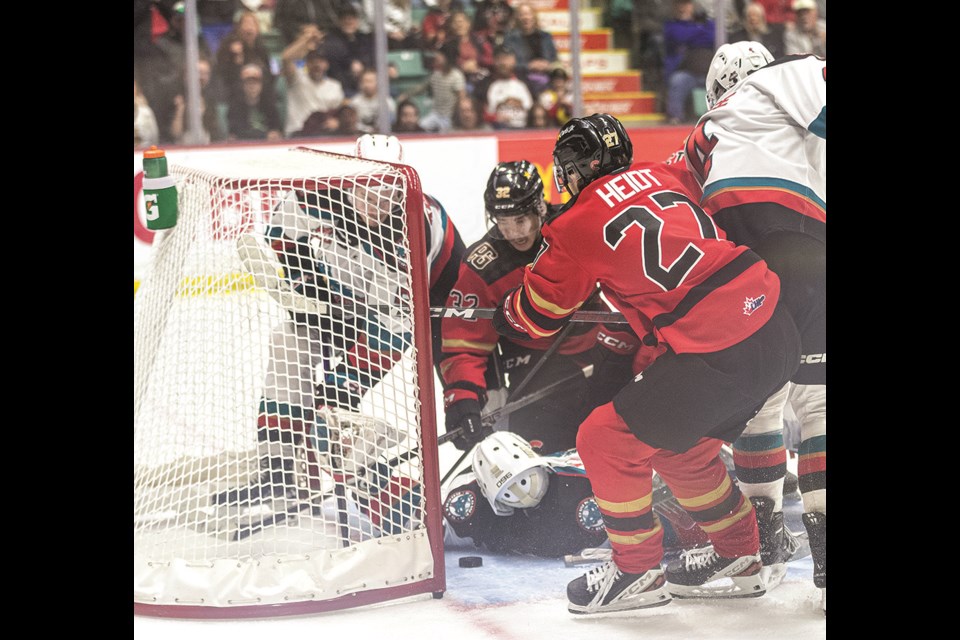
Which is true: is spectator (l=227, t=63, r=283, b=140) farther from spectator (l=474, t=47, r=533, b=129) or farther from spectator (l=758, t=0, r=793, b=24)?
spectator (l=758, t=0, r=793, b=24)

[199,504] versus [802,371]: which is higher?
[802,371]

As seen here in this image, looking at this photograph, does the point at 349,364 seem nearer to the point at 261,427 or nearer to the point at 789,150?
the point at 261,427

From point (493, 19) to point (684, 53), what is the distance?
2.75ft

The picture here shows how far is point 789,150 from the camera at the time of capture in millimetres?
2377

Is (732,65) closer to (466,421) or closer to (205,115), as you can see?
(466,421)

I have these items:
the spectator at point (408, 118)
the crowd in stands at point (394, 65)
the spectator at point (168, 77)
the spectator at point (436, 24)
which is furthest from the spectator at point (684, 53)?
the spectator at point (168, 77)

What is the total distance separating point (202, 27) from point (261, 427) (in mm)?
2847

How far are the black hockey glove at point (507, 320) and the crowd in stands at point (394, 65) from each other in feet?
4.07

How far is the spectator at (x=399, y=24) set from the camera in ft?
13.9

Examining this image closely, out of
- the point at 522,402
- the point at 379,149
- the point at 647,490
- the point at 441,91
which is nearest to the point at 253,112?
the point at 441,91

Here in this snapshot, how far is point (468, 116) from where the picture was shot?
4398 mm

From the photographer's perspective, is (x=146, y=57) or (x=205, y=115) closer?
(x=205, y=115)

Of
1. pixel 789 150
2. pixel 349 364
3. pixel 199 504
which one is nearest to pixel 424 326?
pixel 349 364
